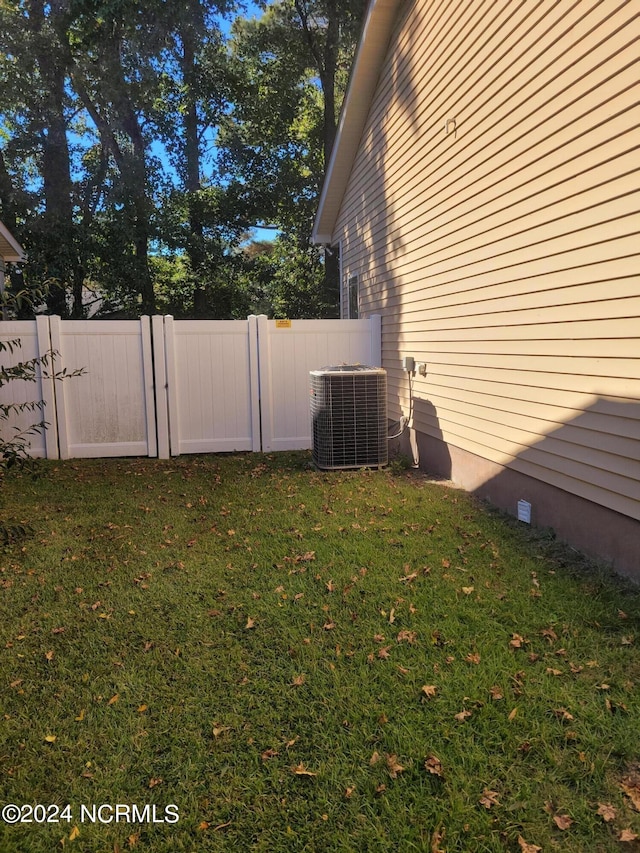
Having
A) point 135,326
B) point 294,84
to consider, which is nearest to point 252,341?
point 135,326

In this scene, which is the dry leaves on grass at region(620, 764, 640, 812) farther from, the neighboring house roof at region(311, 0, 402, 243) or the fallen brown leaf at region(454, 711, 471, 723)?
the neighboring house roof at region(311, 0, 402, 243)

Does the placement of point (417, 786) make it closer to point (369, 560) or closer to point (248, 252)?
point (369, 560)

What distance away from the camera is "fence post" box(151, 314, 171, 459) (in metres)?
7.52

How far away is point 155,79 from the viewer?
674 inches

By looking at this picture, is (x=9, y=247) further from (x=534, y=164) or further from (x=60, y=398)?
(x=534, y=164)

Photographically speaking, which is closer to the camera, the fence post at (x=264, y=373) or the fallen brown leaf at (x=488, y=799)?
the fallen brown leaf at (x=488, y=799)

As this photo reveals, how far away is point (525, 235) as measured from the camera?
4246 millimetres

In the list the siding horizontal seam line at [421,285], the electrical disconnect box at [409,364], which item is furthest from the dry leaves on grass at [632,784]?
the electrical disconnect box at [409,364]

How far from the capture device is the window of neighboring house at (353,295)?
9958 millimetres

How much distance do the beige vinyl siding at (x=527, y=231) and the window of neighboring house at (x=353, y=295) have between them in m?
2.71

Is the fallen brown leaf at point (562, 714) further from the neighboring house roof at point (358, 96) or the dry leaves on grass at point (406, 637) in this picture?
the neighboring house roof at point (358, 96)

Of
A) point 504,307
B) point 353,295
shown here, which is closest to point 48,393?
point 353,295

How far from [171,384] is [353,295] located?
4302 millimetres

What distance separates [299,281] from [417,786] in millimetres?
19001
